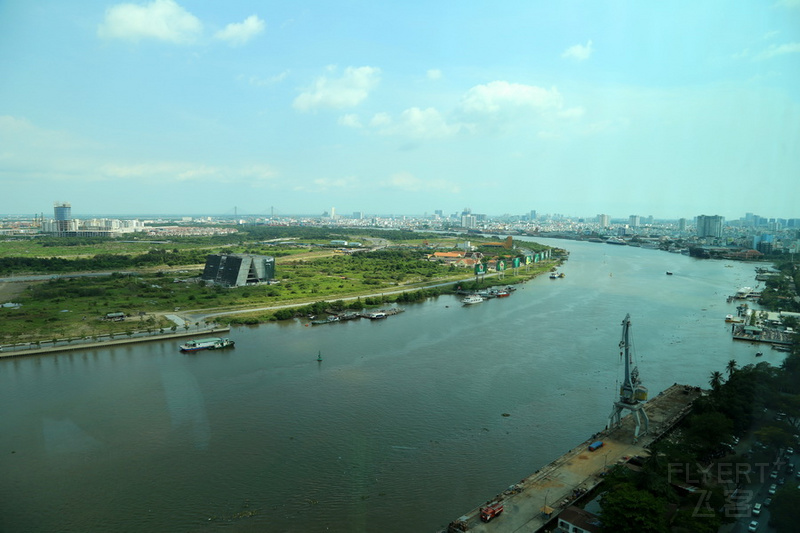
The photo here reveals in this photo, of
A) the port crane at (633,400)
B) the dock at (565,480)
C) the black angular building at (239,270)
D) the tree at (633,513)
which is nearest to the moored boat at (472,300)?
the black angular building at (239,270)

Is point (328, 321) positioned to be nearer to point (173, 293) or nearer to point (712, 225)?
point (173, 293)

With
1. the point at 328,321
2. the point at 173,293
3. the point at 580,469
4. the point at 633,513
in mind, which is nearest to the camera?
the point at 633,513

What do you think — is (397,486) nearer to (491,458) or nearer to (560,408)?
(491,458)

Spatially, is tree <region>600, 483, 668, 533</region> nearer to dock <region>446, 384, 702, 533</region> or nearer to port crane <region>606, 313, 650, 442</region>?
dock <region>446, 384, 702, 533</region>

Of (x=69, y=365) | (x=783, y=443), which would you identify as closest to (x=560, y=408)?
(x=783, y=443)

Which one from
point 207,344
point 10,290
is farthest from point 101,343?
point 10,290

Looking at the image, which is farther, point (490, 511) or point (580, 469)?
point (580, 469)

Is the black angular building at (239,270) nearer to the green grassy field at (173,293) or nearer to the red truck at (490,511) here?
the green grassy field at (173,293)
